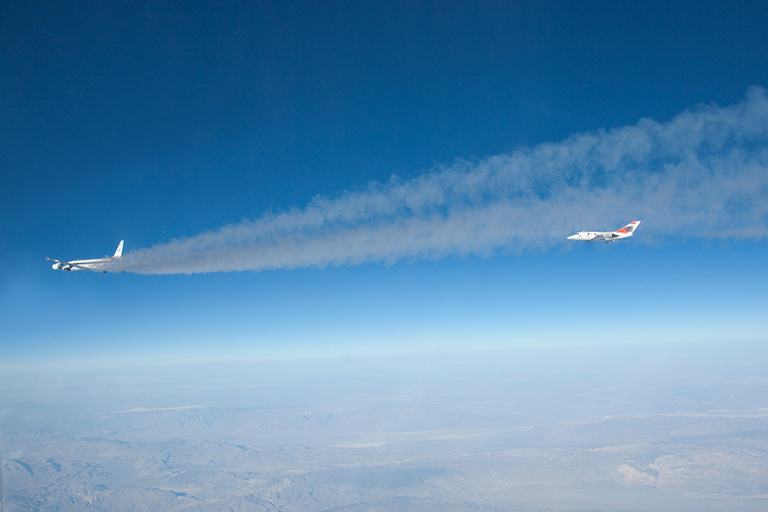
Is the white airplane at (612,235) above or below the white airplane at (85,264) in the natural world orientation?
above

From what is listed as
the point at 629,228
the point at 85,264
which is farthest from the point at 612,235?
the point at 85,264

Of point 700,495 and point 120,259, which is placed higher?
point 120,259

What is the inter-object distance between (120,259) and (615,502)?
153167mm

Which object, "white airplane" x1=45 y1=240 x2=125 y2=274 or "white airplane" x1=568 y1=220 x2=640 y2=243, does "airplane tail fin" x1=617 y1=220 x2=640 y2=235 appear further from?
"white airplane" x1=45 y1=240 x2=125 y2=274

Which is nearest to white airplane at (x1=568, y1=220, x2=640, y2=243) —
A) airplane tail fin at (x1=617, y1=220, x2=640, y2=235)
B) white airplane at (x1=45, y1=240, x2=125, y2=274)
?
airplane tail fin at (x1=617, y1=220, x2=640, y2=235)

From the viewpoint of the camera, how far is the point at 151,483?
14338 centimetres

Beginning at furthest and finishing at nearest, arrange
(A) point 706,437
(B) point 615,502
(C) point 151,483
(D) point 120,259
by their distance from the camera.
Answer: (A) point 706,437
(C) point 151,483
(B) point 615,502
(D) point 120,259

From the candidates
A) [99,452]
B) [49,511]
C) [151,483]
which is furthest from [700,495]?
[99,452]

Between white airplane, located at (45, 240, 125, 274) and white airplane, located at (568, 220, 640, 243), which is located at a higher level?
white airplane, located at (568, 220, 640, 243)

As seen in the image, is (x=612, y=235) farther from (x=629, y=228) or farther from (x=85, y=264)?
(x=85, y=264)

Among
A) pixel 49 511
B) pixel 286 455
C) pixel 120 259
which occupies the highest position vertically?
pixel 120 259

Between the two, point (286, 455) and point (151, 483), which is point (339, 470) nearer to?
point (286, 455)

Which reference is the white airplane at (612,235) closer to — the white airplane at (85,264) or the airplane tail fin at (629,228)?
the airplane tail fin at (629,228)

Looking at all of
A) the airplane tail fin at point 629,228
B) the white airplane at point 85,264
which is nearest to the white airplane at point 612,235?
the airplane tail fin at point 629,228
